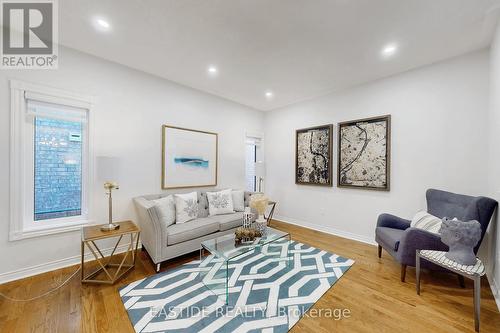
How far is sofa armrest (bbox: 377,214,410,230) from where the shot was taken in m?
2.72

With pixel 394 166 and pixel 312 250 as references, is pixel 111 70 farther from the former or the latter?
pixel 394 166

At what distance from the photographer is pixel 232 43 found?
2379mm

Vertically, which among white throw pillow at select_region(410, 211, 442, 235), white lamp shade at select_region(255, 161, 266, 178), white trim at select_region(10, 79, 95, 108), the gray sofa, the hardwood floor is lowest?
the hardwood floor

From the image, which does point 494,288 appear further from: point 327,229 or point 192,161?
point 192,161

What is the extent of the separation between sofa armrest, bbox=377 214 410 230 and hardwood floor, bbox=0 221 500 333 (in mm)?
531

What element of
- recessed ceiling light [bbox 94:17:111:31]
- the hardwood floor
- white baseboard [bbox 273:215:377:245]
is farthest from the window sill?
white baseboard [bbox 273:215:377:245]

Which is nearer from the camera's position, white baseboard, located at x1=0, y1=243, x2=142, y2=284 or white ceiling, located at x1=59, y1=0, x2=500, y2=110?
white ceiling, located at x1=59, y1=0, x2=500, y2=110

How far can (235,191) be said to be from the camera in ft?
12.5

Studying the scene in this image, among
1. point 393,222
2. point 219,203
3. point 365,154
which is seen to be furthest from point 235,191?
point 393,222

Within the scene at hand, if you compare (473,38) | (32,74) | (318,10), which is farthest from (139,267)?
(473,38)

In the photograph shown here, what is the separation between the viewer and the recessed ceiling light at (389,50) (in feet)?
7.83

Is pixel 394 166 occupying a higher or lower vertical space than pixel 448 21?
lower

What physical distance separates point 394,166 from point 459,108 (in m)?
1.03

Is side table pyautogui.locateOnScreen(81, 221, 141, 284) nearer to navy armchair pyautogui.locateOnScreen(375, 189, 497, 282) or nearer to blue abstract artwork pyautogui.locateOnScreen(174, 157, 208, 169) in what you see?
blue abstract artwork pyautogui.locateOnScreen(174, 157, 208, 169)
